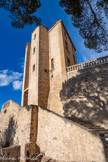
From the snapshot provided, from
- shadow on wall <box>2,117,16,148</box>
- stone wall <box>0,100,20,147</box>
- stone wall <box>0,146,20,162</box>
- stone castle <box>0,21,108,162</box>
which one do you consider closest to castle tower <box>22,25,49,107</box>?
stone castle <box>0,21,108,162</box>

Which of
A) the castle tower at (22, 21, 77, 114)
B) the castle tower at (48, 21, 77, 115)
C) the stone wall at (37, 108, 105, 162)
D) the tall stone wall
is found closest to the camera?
the stone wall at (37, 108, 105, 162)

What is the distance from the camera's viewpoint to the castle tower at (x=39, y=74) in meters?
11.3

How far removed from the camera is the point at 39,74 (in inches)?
485

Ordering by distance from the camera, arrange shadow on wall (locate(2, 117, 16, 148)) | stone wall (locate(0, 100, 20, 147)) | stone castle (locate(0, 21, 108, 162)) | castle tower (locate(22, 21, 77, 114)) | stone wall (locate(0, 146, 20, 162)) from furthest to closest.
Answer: castle tower (locate(22, 21, 77, 114))
stone wall (locate(0, 100, 20, 147))
shadow on wall (locate(2, 117, 16, 148))
stone wall (locate(0, 146, 20, 162))
stone castle (locate(0, 21, 108, 162))

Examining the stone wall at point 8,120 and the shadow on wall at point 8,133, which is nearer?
the shadow on wall at point 8,133

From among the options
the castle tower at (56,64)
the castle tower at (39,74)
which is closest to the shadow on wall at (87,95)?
the castle tower at (56,64)

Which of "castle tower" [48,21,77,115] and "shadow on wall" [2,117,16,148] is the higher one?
"castle tower" [48,21,77,115]

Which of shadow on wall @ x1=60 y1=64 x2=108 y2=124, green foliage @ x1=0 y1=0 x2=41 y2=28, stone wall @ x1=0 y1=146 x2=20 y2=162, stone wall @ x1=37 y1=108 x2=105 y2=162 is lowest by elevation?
stone wall @ x1=0 y1=146 x2=20 y2=162

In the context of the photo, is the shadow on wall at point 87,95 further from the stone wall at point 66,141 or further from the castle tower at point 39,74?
the stone wall at point 66,141

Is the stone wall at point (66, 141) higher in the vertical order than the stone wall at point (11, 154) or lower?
higher

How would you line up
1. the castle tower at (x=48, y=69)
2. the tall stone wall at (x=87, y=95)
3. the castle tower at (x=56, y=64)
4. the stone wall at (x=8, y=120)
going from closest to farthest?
the tall stone wall at (x=87, y=95) < the stone wall at (x=8, y=120) < the castle tower at (x=56, y=64) < the castle tower at (x=48, y=69)

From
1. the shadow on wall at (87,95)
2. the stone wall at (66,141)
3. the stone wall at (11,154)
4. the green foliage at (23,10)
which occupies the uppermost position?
the green foliage at (23,10)

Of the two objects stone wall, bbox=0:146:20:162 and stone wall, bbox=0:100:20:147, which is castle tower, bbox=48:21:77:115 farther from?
stone wall, bbox=0:146:20:162

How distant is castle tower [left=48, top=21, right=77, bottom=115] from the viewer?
10555mm
